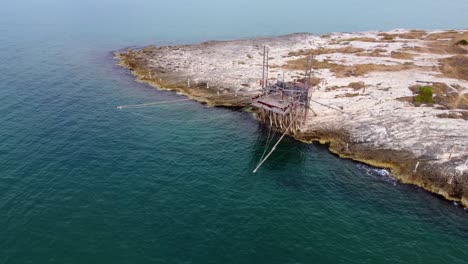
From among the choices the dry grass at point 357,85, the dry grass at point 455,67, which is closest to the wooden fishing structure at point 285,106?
the dry grass at point 357,85

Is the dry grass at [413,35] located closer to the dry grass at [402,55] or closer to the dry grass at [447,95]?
the dry grass at [402,55]

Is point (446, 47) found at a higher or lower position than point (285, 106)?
higher

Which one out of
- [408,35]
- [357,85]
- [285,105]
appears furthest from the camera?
[408,35]

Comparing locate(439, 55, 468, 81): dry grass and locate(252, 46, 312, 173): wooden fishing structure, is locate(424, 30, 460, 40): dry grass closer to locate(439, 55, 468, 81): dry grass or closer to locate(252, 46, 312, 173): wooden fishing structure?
locate(439, 55, 468, 81): dry grass

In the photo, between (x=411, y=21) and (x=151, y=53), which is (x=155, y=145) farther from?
(x=411, y=21)

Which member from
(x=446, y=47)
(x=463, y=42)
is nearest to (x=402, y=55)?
(x=446, y=47)

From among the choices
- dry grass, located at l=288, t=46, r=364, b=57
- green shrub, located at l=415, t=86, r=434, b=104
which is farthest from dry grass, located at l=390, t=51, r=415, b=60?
→ green shrub, located at l=415, t=86, r=434, b=104

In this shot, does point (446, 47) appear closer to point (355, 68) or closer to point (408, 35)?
point (408, 35)
